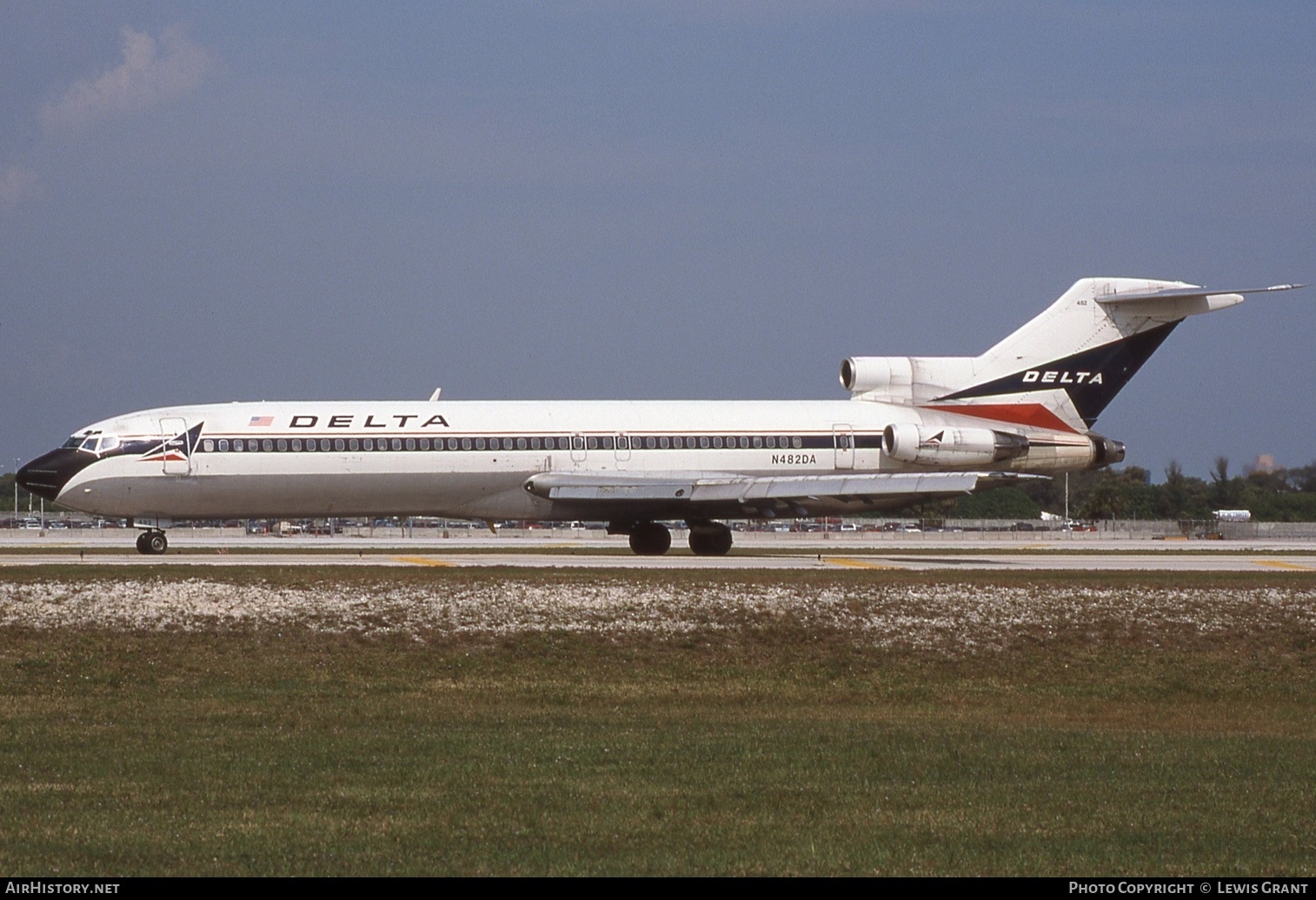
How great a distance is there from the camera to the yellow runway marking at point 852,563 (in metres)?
35.0

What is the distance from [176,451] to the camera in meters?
37.3

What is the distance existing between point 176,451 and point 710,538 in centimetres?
1438

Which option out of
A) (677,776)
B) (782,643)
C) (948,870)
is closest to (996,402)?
(782,643)

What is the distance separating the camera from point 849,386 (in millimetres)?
43469

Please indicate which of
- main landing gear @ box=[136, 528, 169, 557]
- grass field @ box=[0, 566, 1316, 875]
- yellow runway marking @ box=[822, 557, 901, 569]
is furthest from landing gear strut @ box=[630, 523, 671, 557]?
main landing gear @ box=[136, 528, 169, 557]

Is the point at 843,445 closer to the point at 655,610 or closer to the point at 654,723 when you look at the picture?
the point at 655,610

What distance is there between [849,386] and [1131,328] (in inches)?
330

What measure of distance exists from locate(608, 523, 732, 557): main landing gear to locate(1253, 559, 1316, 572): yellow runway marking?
Result: 14172 millimetres

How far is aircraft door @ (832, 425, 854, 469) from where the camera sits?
41.2 meters

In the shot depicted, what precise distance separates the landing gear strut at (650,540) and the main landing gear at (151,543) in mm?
12630

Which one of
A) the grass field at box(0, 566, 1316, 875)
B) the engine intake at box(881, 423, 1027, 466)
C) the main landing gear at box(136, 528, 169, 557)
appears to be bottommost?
the grass field at box(0, 566, 1316, 875)

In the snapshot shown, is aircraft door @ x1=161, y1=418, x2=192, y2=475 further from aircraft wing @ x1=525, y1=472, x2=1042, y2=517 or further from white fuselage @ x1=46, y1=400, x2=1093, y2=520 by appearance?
aircraft wing @ x1=525, y1=472, x2=1042, y2=517
